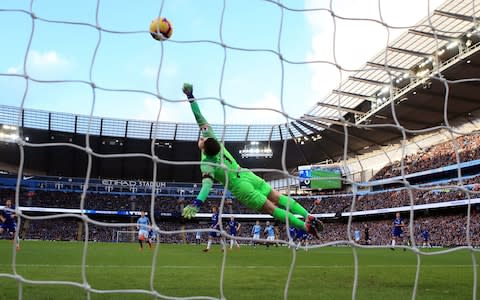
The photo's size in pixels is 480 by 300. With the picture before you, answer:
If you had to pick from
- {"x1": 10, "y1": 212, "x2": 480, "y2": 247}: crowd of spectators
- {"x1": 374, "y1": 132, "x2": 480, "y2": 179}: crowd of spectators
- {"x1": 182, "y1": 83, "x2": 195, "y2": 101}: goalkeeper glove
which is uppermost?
{"x1": 374, "y1": 132, "x2": 480, "y2": 179}: crowd of spectators

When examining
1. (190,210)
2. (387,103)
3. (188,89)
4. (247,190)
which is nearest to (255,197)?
(247,190)

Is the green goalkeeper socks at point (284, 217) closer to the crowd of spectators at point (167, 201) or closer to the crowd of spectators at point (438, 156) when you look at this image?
the crowd of spectators at point (438, 156)

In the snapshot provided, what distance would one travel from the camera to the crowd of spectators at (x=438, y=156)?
96.4 feet

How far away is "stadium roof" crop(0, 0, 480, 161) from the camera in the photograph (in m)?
22.5

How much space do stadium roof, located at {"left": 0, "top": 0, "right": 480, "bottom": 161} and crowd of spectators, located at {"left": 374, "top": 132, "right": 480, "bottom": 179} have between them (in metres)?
1.83

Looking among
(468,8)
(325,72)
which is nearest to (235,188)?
(325,72)

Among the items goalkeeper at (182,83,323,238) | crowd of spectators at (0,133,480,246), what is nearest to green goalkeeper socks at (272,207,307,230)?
goalkeeper at (182,83,323,238)

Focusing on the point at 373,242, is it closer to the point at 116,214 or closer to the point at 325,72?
the point at 116,214

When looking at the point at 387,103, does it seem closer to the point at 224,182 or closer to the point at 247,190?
the point at 247,190

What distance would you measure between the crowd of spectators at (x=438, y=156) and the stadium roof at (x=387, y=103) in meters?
1.83

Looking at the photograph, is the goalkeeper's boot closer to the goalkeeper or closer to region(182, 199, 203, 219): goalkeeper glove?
the goalkeeper

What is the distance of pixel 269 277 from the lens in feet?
22.1

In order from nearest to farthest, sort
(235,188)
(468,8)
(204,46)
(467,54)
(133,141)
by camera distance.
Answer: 1. (204,46)
2. (235,188)
3. (468,8)
4. (467,54)
5. (133,141)

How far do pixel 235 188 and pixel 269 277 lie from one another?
2223 mm
